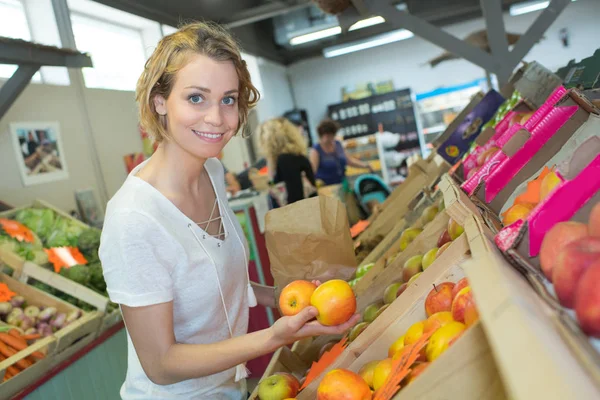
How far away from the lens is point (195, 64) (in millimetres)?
1453

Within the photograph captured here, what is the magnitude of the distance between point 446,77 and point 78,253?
10.5 meters

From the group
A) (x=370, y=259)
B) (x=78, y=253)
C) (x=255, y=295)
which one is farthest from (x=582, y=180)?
(x=78, y=253)

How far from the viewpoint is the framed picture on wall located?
4.13 meters

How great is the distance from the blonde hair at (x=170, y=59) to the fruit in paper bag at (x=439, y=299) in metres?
0.81

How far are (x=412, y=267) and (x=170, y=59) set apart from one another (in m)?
1.00

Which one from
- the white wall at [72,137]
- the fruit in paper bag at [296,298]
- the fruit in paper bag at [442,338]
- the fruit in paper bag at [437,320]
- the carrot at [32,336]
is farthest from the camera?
the white wall at [72,137]

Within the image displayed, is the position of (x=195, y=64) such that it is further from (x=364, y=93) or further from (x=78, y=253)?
(x=364, y=93)

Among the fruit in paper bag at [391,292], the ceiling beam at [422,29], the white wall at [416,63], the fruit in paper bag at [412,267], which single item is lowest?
the fruit in paper bag at [391,292]

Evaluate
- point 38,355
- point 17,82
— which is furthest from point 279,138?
point 38,355

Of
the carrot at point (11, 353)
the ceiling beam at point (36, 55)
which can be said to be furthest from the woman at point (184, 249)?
the ceiling beam at point (36, 55)

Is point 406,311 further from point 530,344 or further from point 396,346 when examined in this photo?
point 530,344

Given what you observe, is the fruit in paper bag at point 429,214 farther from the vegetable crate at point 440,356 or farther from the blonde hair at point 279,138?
the blonde hair at point 279,138

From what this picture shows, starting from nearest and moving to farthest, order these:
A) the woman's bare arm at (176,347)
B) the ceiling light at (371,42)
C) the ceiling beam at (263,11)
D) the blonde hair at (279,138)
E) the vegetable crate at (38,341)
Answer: the woman's bare arm at (176,347) → the vegetable crate at (38,341) → the blonde hair at (279,138) → the ceiling beam at (263,11) → the ceiling light at (371,42)

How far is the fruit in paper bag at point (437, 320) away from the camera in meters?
1.20
